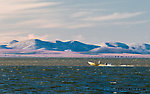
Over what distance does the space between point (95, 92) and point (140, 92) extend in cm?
686

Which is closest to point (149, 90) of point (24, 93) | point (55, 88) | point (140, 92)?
point (140, 92)

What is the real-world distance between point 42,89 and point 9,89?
541cm

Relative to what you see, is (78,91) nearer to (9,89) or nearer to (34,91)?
(34,91)

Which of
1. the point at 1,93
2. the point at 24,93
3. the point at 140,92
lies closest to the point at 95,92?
the point at 140,92

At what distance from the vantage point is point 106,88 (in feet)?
179

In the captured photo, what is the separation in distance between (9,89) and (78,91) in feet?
37.8

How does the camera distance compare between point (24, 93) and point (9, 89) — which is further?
point (9, 89)

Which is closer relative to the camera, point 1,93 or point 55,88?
point 1,93

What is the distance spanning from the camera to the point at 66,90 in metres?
52.3

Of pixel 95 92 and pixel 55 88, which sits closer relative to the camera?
pixel 95 92

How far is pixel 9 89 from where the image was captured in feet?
Result: 176

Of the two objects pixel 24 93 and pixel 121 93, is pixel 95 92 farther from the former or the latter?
pixel 24 93

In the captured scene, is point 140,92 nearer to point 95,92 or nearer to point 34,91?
point 95,92

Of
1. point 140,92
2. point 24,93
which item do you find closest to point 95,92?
point 140,92
